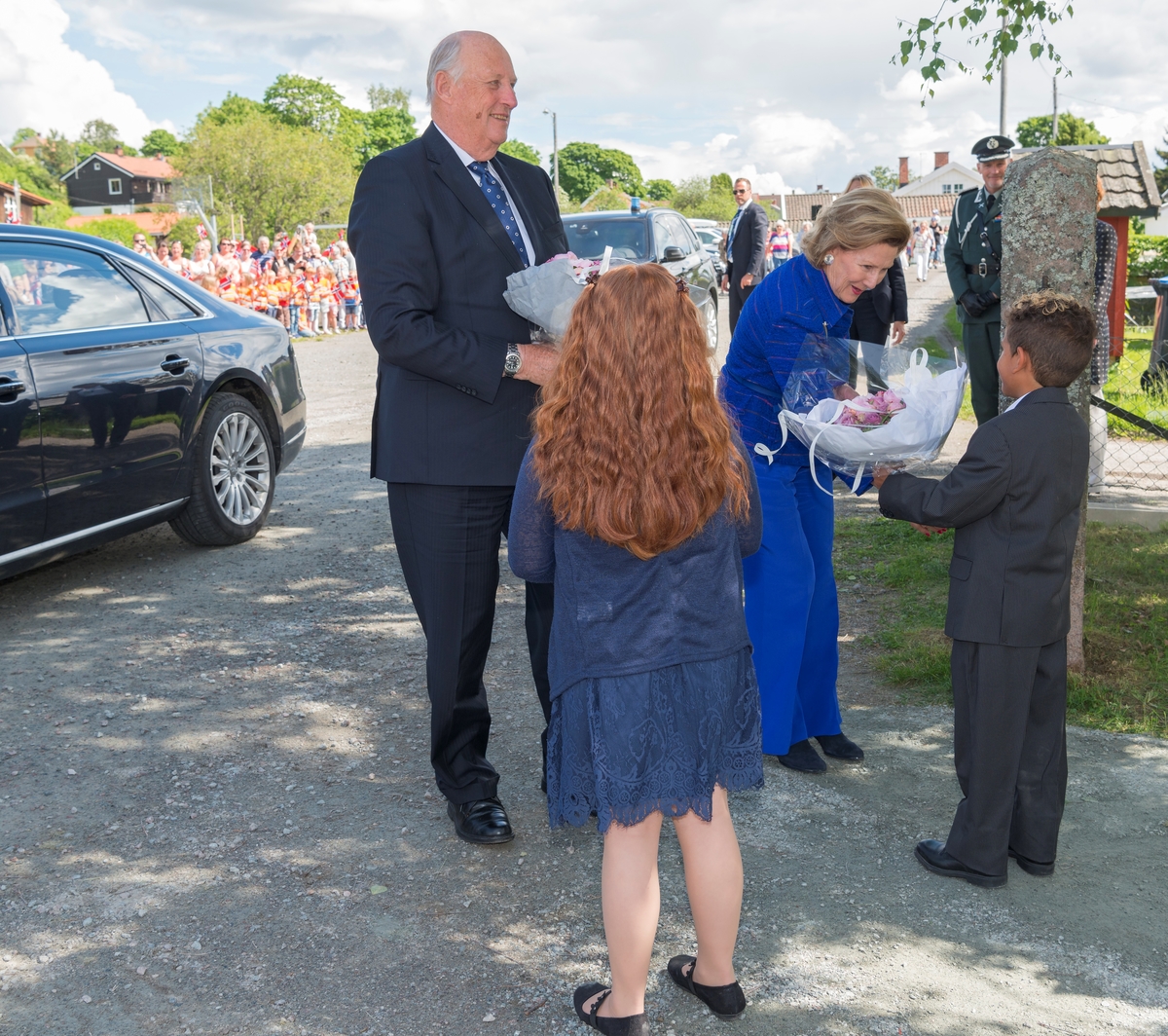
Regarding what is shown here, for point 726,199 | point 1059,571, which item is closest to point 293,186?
point 726,199

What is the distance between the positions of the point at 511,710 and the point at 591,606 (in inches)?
85.6

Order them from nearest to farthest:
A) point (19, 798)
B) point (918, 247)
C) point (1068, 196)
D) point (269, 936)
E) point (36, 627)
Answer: point (269, 936)
point (19, 798)
point (1068, 196)
point (36, 627)
point (918, 247)

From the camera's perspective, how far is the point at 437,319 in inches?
127

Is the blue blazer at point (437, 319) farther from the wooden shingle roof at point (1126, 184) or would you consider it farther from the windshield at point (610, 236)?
the windshield at point (610, 236)

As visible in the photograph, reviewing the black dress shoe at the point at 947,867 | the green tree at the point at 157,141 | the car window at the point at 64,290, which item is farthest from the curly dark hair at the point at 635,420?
the green tree at the point at 157,141

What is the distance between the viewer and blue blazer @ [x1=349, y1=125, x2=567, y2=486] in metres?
3.09

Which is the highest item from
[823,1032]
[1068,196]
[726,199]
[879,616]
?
[726,199]

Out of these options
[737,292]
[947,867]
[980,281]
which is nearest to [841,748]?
[947,867]

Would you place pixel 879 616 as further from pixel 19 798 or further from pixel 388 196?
pixel 19 798

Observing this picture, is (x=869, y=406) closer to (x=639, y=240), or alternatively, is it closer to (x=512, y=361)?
(x=512, y=361)

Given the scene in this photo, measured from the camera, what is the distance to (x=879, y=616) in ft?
18.3

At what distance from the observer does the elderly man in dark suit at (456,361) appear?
3.11 m

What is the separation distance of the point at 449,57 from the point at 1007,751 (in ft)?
8.18

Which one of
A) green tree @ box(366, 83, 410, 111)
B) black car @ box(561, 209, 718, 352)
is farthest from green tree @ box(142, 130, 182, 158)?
black car @ box(561, 209, 718, 352)
